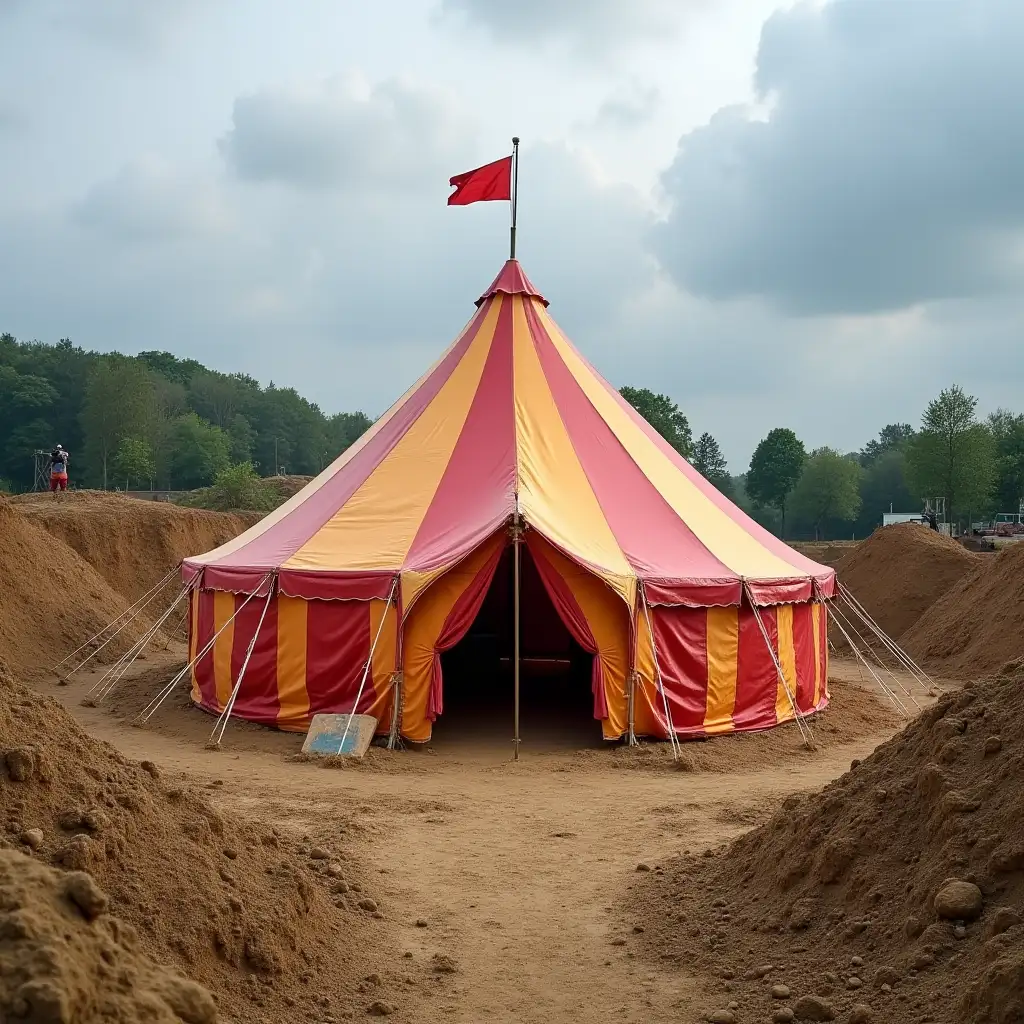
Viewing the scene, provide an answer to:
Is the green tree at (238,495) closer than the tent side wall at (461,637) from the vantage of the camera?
No

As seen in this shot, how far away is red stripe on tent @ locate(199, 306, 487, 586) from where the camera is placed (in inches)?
397

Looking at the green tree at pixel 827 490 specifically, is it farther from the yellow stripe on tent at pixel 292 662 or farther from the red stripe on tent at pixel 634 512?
the yellow stripe on tent at pixel 292 662

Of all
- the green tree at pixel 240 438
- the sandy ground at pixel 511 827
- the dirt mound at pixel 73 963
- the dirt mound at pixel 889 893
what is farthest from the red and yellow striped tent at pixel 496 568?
the green tree at pixel 240 438

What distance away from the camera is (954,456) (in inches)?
1442

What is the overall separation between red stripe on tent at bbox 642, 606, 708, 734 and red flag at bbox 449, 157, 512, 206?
5627 millimetres

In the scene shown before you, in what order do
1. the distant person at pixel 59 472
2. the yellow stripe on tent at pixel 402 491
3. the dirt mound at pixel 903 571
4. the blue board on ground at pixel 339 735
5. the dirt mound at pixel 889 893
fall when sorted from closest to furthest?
1. the dirt mound at pixel 889 893
2. the blue board on ground at pixel 339 735
3. the yellow stripe on tent at pixel 402 491
4. the dirt mound at pixel 903 571
5. the distant person at pixel 59 472

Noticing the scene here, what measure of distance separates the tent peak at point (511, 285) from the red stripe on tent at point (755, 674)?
4.58 m

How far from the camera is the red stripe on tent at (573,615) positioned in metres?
9.09

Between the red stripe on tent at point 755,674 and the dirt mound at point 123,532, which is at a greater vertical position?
the dirt mound at point 123,532

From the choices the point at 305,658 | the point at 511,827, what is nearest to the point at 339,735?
the point at 305,658

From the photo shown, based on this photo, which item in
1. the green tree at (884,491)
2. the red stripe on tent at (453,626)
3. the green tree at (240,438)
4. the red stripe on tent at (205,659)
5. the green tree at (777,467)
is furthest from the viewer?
the green tree at (884,491)

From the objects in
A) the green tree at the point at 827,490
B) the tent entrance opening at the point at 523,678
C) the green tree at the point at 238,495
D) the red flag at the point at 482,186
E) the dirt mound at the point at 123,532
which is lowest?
the tent entrance opening at the point at 523,678

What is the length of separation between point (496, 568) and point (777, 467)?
47462 mm

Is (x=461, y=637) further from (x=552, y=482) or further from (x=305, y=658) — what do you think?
(x=552, y=482)
